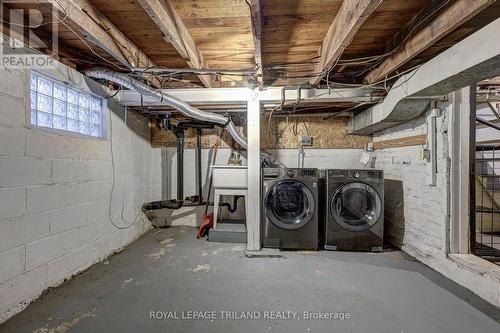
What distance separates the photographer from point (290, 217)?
2.91 m

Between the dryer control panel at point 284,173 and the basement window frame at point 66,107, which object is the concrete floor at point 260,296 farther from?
the basement window frame at point 66,107

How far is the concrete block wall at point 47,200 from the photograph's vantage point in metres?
1.58

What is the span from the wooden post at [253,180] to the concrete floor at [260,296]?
11.0 inches

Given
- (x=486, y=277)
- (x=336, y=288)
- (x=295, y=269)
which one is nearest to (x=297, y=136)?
(x=295, y=269)

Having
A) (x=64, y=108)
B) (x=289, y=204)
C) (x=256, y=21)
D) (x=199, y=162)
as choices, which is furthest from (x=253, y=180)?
(x=64, y=108)

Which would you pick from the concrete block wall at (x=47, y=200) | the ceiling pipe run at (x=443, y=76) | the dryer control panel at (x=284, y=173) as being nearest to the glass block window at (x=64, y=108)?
the concrete block wall at (x=47, y=200)

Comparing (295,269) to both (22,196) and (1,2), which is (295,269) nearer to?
(22,196)

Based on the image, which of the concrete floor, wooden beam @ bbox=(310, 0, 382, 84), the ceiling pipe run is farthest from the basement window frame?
the ceiling pipe run

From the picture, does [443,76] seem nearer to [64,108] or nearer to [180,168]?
[64,108]

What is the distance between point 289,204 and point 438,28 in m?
2.12

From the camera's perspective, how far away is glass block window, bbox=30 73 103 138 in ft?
6.11

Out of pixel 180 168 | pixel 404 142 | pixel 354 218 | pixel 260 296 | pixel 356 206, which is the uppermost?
pixel 404 142

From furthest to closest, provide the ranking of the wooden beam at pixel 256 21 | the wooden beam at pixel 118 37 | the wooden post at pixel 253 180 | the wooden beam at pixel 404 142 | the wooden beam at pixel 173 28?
the wooden post at pixel 253 180, the wooden beam at pixel 404 142, the wooden beam at pixel 118 37, the wooden beam at pixel 173 28, the wooden beam at pixel 256 21

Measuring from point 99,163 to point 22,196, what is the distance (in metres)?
0.90
